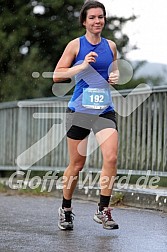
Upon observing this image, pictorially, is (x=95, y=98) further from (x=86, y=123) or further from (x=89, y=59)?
(x=89, y=59)

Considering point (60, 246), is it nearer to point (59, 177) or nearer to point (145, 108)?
point (145, 108)

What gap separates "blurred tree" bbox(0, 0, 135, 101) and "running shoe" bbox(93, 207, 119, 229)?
11484mm

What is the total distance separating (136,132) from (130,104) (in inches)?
14.8

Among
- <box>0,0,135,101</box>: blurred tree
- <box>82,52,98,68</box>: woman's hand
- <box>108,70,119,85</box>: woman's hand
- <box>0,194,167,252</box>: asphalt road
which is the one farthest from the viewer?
<box>0,0,135,101</box>: blurred tree

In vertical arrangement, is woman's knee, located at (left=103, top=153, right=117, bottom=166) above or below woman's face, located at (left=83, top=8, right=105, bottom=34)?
below

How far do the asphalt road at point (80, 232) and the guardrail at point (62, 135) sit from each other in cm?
131

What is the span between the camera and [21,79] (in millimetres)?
19625

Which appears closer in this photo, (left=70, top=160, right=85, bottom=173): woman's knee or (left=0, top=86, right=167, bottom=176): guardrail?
(left=70, top=160, right=85, bottom=173): woman's knee

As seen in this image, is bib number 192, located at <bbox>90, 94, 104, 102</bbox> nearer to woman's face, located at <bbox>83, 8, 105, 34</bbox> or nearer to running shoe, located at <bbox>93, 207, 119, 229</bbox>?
woman's face, located at <bbox>83, 8, 105, 34</bbox>

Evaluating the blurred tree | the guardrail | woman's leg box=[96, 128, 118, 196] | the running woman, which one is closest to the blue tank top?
the running woman

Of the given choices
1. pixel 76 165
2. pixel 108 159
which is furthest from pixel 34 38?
pixel 108 159

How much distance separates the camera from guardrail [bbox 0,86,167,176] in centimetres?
1173

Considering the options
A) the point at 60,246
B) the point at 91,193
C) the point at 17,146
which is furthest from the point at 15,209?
the point at 17,146

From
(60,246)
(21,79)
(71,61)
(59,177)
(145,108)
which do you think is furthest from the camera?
(21,79)
